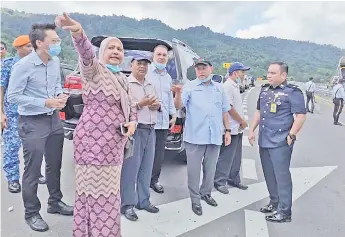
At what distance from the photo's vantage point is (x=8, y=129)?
400 cm

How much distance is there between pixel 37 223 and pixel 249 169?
138 inches

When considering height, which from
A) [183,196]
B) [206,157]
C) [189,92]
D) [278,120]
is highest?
→ [189,92]

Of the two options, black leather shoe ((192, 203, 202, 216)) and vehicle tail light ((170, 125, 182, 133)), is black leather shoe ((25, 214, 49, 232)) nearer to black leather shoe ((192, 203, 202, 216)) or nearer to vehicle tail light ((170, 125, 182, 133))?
black leather shoe ((192, 203, 202, 216))

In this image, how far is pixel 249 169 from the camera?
542 cm

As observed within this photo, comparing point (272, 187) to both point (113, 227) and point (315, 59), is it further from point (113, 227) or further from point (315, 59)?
point (315, 59)

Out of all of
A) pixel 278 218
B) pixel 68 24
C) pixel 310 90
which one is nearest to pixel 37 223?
pixel 68 24

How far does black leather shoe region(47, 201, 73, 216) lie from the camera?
3.41m

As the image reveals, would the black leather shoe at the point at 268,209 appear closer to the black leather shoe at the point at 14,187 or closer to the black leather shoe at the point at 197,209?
the black leather shoe at the point at 197,209

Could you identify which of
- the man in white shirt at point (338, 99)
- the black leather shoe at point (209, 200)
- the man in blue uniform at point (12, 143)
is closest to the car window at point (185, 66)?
the black leather shoe at point (209, 200)

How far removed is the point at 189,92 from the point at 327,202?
2340mm

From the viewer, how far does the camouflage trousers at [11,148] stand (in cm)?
399

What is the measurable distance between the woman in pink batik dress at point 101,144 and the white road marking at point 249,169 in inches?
120

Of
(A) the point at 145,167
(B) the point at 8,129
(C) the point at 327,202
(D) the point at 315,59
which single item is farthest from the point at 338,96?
(D) the point at 315,59

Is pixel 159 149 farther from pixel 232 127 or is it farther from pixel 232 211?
pixel 232 211
